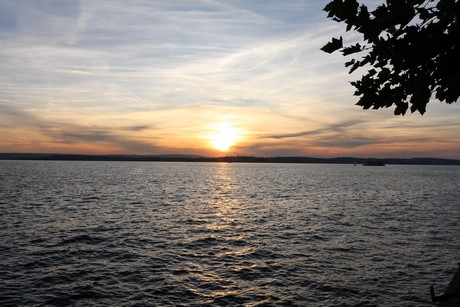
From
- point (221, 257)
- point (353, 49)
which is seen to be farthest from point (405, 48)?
point (221, 257)

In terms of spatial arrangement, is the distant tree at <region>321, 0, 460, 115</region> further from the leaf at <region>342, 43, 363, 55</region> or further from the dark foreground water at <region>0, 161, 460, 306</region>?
the dark foreground water at <region>0, 161, 460, 306</region>

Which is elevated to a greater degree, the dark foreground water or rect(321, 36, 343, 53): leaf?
rect(321, 36, 343, 53): leaf

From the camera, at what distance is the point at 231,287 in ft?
72.8

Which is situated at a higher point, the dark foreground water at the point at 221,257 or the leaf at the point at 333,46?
the leaf at the point at 333,46

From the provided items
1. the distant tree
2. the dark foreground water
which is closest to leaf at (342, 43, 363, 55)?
the distant tree

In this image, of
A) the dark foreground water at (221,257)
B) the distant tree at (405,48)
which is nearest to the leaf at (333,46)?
the distant tree at (405,48)

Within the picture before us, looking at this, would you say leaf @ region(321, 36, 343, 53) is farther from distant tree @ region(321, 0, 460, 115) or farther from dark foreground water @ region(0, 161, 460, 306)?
dark foreground water @ region(0, 161, 460, 306)

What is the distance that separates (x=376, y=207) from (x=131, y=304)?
52934mm

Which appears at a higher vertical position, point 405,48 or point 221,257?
point 405,48

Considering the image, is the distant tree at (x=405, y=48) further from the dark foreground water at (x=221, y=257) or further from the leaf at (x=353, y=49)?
the dark foreground water at (x=221, y=257)

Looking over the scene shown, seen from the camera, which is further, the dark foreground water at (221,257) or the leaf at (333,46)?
the dark foreground water at (221,257)

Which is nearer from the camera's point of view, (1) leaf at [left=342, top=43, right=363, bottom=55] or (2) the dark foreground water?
(1) leaf at [left=342, top=43, right=363, bottom=55]

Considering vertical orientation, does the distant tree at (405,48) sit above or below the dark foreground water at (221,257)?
above

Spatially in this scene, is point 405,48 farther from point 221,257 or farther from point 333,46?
point 221,257
